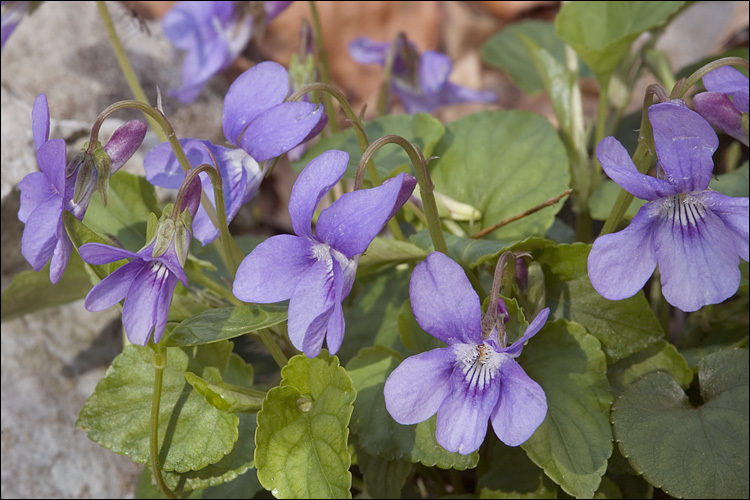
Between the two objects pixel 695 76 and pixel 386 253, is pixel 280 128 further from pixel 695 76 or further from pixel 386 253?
pixel 695 76

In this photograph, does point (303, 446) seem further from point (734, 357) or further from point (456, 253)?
point (734, 357)

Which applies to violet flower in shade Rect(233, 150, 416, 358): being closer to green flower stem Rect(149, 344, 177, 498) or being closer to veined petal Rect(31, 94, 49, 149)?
green flower stem Rect(149, 344, 177, 498)

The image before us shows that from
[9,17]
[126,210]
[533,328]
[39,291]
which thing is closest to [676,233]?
[533,328]

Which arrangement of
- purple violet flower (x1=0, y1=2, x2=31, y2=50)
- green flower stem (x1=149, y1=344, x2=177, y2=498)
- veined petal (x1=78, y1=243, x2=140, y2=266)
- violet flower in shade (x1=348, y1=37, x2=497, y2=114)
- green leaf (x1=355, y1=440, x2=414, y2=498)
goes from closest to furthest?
veined petal (x1=78, y1=243, x2=140, y2=266)
green flower stem (x1=149, y1=344, x2=177, y2=498)
green leaf (x1=355, y1=440, x2=414, y2=498)
purple violet flower (x1=0, y1=2, x2=31, y2=50)
violet flower in shade (x1=348, y1=37, x2=497, y2=114)

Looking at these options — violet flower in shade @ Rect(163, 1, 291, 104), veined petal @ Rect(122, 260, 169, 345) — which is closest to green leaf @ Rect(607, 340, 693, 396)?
veined petal @ Rect(122, 260, 169, 345)

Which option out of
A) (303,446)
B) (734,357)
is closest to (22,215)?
(303,446)

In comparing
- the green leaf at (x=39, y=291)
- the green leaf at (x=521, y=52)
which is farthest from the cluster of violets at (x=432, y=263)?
the green leaf at (x=521, y=52)

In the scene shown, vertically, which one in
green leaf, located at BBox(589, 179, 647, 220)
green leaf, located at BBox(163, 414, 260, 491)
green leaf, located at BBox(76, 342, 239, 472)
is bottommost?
green leaf, located at BBox(163, 414, 260, 491)

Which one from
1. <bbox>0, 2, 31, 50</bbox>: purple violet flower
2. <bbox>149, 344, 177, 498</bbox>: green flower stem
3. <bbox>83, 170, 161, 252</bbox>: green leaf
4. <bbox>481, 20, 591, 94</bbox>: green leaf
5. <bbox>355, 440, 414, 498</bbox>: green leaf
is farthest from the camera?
<bbox>481, 20, 591, 94</bbox>: green leaf
